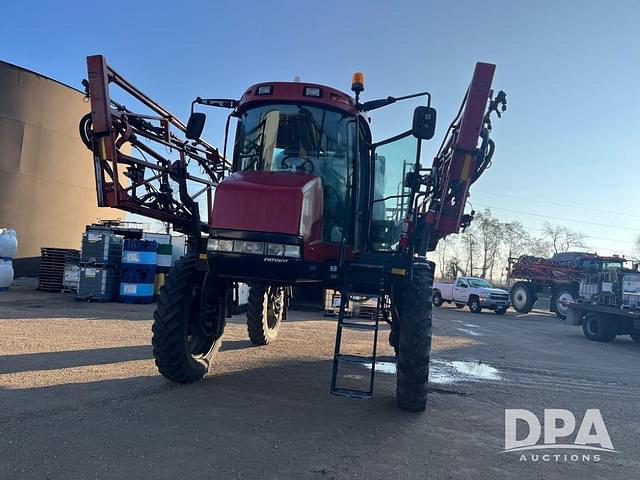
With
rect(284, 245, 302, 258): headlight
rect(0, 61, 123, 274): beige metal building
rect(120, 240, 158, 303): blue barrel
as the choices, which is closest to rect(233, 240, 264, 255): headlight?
rect(284, 245, 302, 258): headlight

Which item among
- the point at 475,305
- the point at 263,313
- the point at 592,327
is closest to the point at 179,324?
the point at 263,313

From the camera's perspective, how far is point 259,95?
5.59 m

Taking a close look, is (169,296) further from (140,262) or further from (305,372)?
(140,262)

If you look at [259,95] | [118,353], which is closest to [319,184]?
[259,95]

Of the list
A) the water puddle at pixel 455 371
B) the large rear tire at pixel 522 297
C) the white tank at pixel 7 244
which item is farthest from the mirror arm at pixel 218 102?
the large rear tire at pixel 522 297

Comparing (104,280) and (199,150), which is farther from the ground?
(199,150)

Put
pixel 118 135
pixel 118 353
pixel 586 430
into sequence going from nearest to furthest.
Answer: pixel 586 430
pixel 118 135
pixel 118 353

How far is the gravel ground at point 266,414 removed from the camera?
384 cm

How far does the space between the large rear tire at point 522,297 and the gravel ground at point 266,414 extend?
1673 cm

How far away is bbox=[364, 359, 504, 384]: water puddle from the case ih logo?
1.67 m

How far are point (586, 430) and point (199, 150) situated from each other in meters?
7.01

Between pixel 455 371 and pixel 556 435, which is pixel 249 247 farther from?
pixel 455 371

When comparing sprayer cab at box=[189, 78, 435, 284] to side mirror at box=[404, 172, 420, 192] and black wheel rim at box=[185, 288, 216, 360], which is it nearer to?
side mirror at box=[404, 172, 420, 192]

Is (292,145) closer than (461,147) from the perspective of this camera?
Yes
